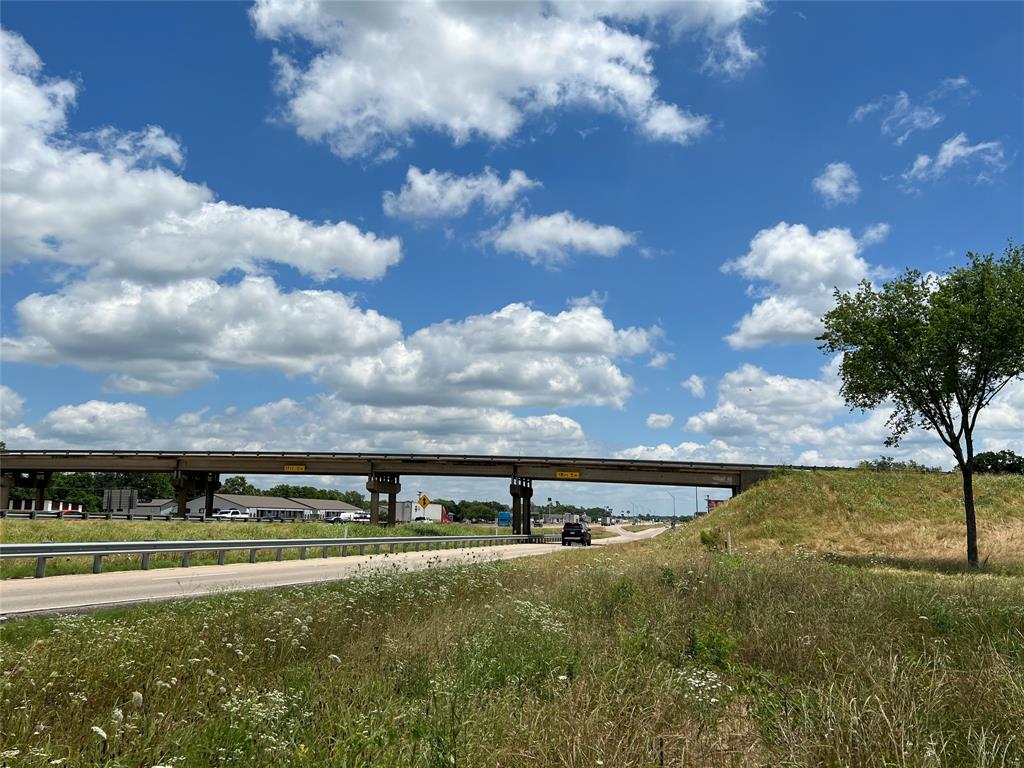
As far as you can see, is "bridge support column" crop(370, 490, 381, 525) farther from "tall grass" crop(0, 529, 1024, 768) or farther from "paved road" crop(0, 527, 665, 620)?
"tall grass" crop(0, 529, 1024, 768)

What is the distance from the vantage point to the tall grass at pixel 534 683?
4688 millimetres

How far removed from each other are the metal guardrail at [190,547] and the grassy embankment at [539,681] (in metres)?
11.0

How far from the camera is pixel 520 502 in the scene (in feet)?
266

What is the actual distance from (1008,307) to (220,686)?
2850 cm

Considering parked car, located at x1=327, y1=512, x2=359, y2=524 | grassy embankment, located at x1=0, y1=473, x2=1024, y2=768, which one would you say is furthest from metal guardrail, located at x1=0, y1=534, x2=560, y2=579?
parked car, located at x1=327, y1=512, x2=359, y2=524

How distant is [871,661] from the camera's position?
6.84m

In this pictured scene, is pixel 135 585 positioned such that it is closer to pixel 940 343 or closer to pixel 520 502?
pixel 940 343

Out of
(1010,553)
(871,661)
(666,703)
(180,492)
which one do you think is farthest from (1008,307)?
(180,492)

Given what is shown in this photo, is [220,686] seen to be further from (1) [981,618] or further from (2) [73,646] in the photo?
(1) [981,618]

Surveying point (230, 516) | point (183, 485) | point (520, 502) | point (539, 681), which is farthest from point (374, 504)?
point (539, 681)

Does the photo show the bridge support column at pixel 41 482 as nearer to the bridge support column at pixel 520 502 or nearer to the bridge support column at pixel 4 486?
the bridge support column at pixel 4 486

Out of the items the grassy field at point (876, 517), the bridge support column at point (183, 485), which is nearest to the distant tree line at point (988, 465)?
the grassy field at point (876, 517)

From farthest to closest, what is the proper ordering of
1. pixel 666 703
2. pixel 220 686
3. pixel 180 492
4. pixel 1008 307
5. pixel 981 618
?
pixel 180 492
pixel 1008 307
pixel 981 618
pixel 220 686
pixel 666 703


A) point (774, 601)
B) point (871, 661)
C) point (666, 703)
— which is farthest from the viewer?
point (774, 601)
